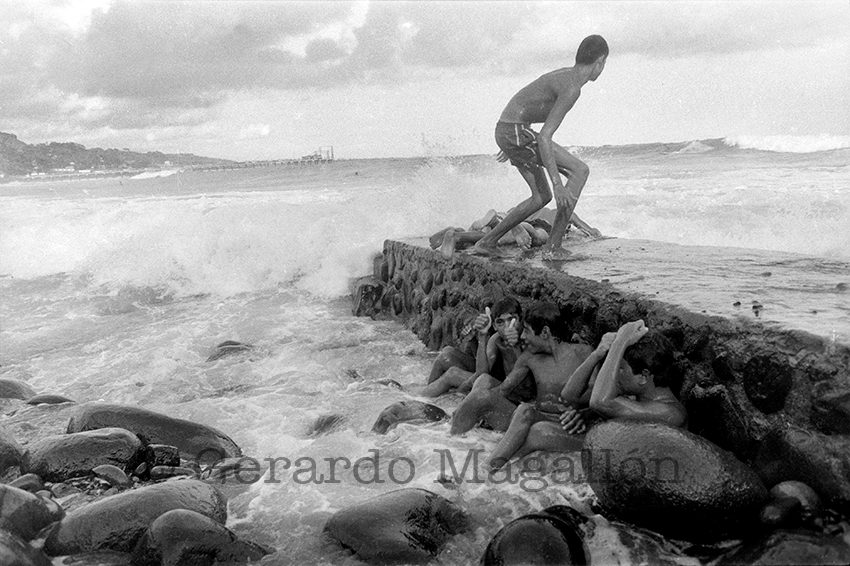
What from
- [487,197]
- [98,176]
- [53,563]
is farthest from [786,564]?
[98,176]

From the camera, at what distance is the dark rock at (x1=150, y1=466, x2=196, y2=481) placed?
3.52 m

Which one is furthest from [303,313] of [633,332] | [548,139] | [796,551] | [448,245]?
[796,551]

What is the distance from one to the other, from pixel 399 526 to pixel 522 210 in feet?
11.7

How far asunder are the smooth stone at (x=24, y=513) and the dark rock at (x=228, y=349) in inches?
136

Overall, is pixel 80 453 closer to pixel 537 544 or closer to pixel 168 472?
pixel 168 472

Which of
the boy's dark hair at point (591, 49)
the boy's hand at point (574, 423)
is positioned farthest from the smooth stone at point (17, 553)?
the boy's dark hair at point (591, 49)

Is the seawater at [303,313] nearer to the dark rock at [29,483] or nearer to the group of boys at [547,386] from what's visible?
the group of boys at [547,386]

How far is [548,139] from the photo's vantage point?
5.29 meters

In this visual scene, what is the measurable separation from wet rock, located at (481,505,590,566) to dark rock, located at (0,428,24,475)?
272 cm

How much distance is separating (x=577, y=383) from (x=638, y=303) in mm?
600

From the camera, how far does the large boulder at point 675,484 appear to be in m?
2.44

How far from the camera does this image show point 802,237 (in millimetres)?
9523

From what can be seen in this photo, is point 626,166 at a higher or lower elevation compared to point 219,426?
higher

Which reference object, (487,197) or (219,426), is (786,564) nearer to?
(219,426)
